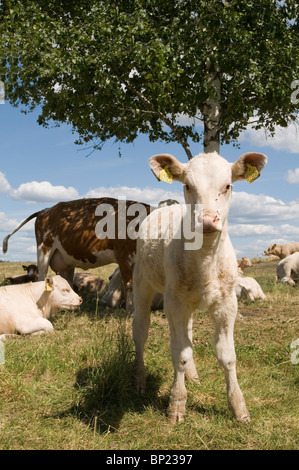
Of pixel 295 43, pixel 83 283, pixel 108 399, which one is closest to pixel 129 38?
pixel 295 43

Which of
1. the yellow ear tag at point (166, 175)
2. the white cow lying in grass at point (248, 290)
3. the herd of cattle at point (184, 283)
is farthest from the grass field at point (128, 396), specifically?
the white cow lying in grass at point (248, 290)

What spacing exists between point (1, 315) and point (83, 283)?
5172 millimetres

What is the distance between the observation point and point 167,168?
4.63m

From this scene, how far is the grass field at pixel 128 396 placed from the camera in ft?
13.9

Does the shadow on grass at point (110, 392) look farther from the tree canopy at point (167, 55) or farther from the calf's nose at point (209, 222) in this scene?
the tree canopy at point (167, 55)

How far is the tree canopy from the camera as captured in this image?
11102 mm

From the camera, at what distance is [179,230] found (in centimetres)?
486

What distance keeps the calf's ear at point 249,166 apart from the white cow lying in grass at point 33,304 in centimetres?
488

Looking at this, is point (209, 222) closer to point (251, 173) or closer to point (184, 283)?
point (184, 283)

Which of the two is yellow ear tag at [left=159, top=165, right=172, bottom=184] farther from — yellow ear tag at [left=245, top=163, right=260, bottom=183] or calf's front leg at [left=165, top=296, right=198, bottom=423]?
calf's front leg at [left=165, top=296, right=198, bottom=423]

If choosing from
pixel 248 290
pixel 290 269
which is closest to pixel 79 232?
pixel 248 290

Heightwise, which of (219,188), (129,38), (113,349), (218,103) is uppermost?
(129,38)

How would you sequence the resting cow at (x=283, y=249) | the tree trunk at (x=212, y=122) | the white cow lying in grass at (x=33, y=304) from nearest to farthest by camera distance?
the white cow lying in grass at (x=33, y=304), the tree trunk at (x=212, y=122), the resting cow at (x=283, y=249)

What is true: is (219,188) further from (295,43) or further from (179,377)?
(295,43)
